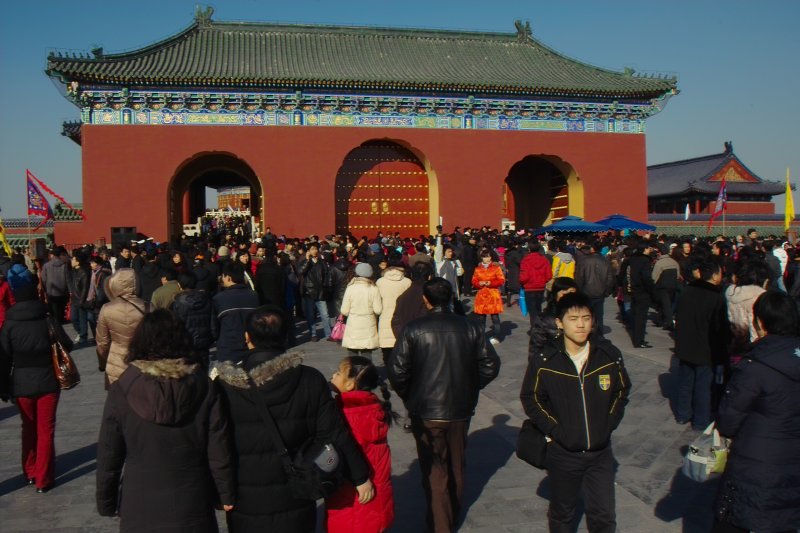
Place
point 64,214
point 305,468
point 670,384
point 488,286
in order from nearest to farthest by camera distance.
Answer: point 305,468
point 670,384
point 488,286
point 64,214

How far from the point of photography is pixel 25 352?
4.79 meters

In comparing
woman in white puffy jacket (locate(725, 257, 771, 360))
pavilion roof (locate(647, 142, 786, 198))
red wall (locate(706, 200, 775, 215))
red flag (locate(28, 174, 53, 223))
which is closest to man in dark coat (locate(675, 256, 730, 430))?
woman in white puffy jacket (locate(725, 257, 771, 360))

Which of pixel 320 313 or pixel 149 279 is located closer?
pixel 149 279

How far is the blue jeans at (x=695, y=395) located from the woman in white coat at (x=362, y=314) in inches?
108

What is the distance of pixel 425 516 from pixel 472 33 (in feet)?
72.8

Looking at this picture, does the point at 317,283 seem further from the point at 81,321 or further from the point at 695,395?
the point at 695,395

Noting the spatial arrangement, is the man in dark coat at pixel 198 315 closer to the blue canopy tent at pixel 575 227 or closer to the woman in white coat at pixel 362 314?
the woman in white coat at pixel 362 314

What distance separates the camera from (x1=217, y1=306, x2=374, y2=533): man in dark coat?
9.57 feet

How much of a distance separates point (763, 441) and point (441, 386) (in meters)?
1.56

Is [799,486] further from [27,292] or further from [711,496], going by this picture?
[27,292]

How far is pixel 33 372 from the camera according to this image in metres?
4.81

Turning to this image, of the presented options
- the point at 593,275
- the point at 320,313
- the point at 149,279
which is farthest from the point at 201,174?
the point at 593,275

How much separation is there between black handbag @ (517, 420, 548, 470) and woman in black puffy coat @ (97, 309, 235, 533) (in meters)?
1.43

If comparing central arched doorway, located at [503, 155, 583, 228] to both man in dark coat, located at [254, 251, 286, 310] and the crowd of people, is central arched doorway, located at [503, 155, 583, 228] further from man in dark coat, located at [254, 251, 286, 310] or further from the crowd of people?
the crowd of people
